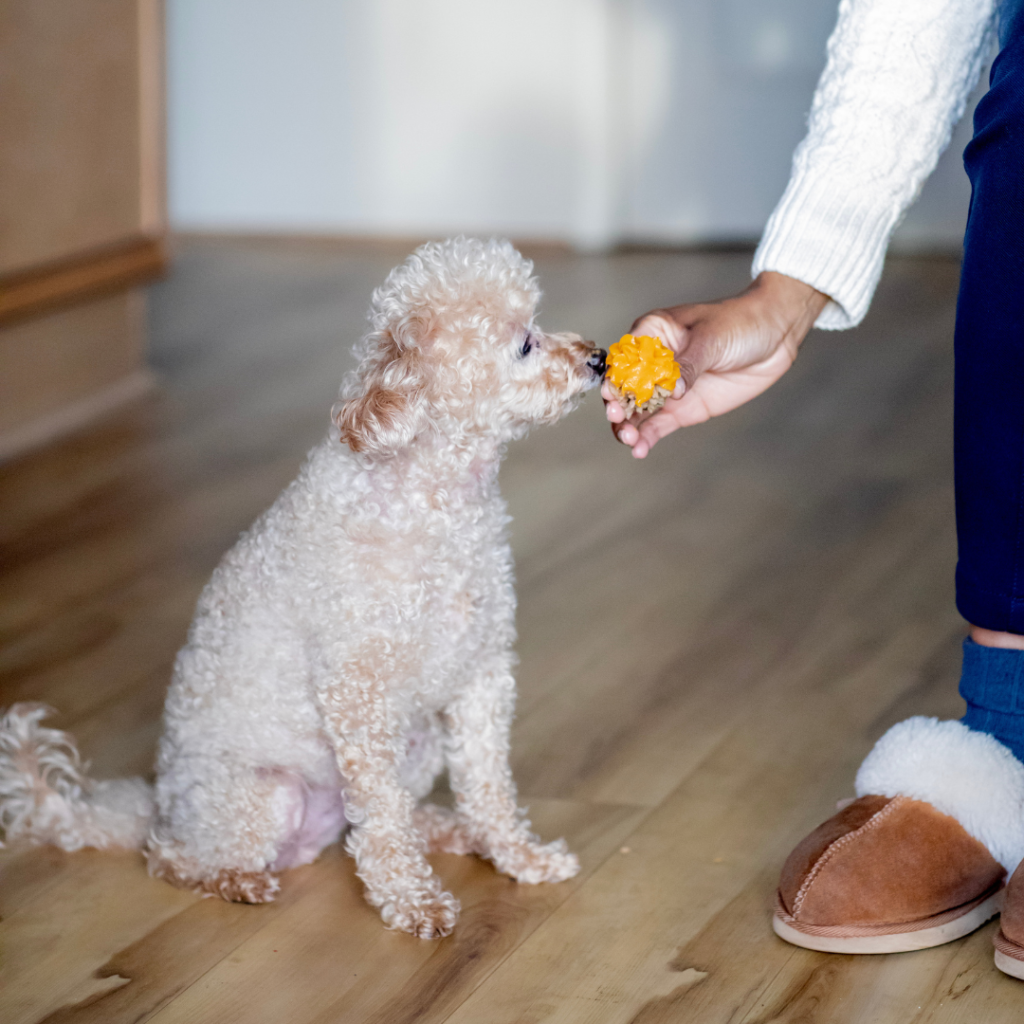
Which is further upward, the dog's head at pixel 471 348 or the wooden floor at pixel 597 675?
the dog's head at pixel 471 348

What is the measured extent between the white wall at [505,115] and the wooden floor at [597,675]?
0.98 m

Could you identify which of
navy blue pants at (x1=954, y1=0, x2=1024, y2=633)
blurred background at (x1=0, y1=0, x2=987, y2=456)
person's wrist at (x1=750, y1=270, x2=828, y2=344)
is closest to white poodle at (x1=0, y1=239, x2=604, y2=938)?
person's wrist at (x1=750, y1=270, x2=828, y2=344)

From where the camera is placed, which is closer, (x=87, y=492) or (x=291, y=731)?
(x=291, y=731)

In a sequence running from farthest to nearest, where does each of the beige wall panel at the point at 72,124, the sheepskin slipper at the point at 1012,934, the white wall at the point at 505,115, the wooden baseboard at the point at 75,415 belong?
the white wall at the point at 505,115 → the wooden baseboard at the point at 75,415 → the beige wall panel at the point at 72,124 → the sheepskin slipper at the point at 1012,934

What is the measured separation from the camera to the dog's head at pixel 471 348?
120 cm

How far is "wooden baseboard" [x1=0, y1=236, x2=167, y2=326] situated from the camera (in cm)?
253

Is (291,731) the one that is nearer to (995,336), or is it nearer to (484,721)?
(484,721)

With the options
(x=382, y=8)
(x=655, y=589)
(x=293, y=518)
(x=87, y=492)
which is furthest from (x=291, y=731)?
(x=382, y=8)

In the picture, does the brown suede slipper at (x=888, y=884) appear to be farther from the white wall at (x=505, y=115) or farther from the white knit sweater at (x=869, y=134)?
the white wall at (x=505, y=115)

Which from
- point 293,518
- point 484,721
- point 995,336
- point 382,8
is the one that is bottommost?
point 484,721

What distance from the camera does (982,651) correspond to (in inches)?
48.9

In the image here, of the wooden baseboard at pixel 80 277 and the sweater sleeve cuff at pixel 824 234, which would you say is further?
the wooden baseboard at pixel 80 277

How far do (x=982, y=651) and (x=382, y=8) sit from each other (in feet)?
12.2

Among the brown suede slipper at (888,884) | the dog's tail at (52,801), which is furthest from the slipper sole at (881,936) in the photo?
the dog's tail at (52,801)
